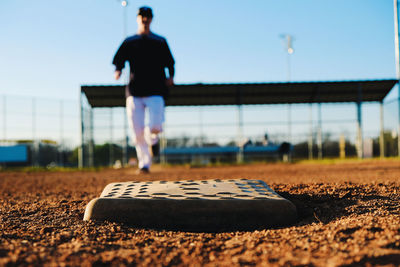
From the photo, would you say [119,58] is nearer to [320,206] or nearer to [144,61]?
[144,61]

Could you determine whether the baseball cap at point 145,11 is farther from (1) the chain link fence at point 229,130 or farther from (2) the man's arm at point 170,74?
(1) the chain link fence at point 229,130

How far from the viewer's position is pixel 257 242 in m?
1.17

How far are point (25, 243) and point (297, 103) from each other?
47.7 ft

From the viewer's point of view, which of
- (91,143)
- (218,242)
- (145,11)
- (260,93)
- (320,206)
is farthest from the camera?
(260,93)

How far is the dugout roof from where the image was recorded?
1273 centimetres

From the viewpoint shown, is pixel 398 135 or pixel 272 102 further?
pixel 272 102

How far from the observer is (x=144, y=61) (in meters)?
3.77

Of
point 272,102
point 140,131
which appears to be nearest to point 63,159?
point 272,102

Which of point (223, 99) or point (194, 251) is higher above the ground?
point (223, 99)

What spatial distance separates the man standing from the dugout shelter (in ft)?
28.3

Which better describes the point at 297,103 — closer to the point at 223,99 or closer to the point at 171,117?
the point at 223,99

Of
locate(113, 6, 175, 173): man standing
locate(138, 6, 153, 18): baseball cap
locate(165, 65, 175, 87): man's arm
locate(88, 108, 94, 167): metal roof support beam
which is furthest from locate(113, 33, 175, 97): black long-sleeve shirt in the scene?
locate(88, 108, 94, 167): metal roof support beam

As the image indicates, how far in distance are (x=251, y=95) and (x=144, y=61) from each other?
10.6 meters

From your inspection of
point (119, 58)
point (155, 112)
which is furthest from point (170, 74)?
point (119, 58)
